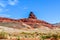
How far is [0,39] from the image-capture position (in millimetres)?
10117

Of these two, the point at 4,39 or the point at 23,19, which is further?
the point at 23,19

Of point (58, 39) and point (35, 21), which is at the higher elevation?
point (35, 21)

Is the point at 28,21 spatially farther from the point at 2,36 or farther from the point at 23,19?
the point at 2,36

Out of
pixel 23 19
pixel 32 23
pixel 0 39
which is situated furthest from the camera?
pixel 23 19

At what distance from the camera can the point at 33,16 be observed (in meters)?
101

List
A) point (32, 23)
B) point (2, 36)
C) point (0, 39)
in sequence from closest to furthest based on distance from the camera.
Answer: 1. point (0, 39)
2. point (2, 36)
3. point (32, 23)

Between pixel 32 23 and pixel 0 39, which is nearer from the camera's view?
pixel 0 39

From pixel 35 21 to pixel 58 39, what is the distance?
8534 cm

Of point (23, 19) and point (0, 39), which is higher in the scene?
point (23, 19)

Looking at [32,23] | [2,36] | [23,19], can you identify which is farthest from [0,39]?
[23,19]

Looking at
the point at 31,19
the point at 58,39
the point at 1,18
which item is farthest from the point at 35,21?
the point at 58,39

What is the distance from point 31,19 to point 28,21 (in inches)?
76.3

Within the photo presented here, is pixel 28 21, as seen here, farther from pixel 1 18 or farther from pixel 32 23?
pixel 1 18

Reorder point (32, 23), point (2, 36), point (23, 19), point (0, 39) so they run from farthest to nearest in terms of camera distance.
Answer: point (23, 19) < point (32, 23) < point (2, 36) < point (0, 39)
